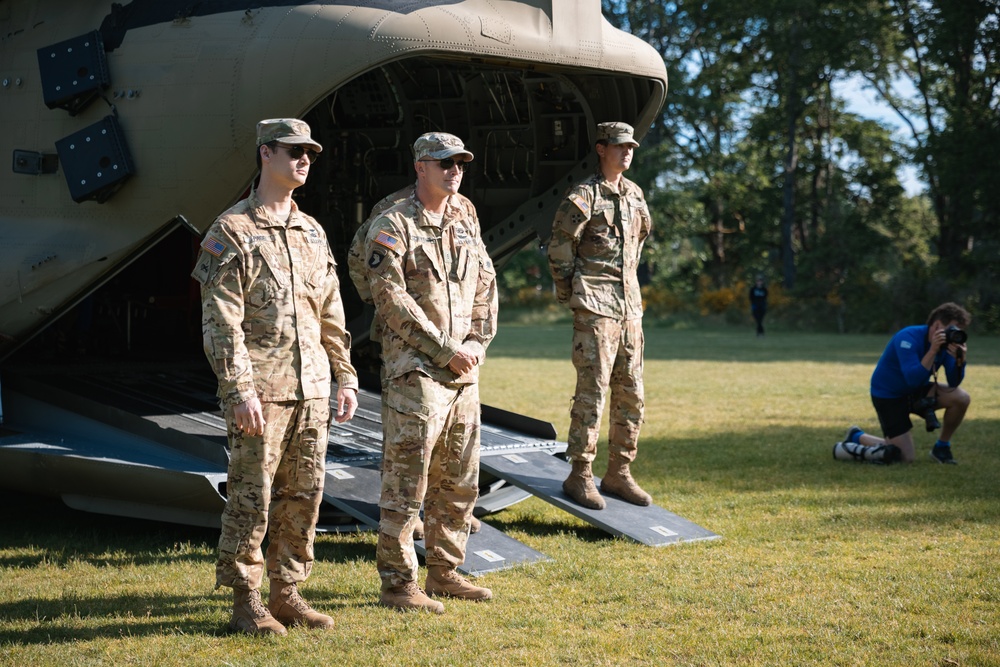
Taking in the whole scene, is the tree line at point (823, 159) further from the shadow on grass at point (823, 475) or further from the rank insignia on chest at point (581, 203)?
the rank insignia on chest at point (581, 203)

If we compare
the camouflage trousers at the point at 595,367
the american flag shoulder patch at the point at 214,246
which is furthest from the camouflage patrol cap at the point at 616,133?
the american flag shoulder patch at the point at 214,246

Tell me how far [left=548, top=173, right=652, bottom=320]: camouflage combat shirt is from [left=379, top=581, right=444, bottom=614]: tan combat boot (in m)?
2.31

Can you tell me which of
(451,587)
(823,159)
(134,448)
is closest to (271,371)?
(451,587)

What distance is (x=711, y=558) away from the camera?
630cm

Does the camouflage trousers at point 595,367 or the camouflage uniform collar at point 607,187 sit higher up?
the camouflage uniform collar at point 607,187

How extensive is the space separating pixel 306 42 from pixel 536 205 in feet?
7.91

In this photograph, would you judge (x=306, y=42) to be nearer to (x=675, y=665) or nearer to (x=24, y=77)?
(x=24, y=77)

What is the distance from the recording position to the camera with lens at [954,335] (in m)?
8.84

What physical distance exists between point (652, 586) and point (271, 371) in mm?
2204

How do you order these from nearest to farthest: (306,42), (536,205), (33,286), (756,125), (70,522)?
1. (306,42)
2. (33,286)
3. (70,522)
4. (536,205)
5. (756,125)

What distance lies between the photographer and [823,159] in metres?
40.8

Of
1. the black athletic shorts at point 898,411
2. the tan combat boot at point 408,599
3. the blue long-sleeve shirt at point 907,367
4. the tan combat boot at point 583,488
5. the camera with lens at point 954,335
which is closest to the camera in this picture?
the tan combat boot at point 408,599

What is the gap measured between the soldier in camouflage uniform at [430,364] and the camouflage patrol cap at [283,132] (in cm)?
61

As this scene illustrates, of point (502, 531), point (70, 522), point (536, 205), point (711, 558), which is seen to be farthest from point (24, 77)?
point (711, 558)
